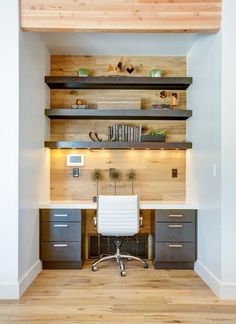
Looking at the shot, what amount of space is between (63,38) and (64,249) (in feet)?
8.27

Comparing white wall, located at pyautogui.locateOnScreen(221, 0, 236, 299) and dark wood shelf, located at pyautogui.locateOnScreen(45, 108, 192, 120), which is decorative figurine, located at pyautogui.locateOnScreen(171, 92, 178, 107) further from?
white wall, located at pyautogui.locateOnScreen(221, 0, 236, 299)

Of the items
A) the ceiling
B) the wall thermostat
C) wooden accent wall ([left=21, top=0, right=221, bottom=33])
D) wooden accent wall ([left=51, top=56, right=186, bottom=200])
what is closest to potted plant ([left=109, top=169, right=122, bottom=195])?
wooden accent wall ([left=51, top=56, right=186, bottom=200])

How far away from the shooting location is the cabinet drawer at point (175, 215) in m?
3.88

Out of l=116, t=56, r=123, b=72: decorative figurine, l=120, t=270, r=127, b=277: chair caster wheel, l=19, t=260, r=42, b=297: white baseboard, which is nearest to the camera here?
l=19, t=260, r=42, b=297: white baseboard

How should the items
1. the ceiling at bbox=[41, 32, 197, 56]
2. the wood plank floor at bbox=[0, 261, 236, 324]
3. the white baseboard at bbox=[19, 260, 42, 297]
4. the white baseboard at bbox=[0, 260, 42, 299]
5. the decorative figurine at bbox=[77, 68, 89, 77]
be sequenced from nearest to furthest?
1. the wood plank floor at bbox=[0, 261, 236, 324]
2. the white baseboard at bbox=[0, 260, 42, 299]
3. the white baseboard at bbox=[19, 260, 42, 297]
4. the ceiling at bbox=[41, 32, 197, 56]
5. the decorative figurine at bbox=[77, 68, 89, 77]

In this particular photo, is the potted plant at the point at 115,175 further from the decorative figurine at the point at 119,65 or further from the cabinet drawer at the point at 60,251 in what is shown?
the decorative figurine at the point at 119,65

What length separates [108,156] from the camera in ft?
14.7

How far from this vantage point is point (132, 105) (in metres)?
4.30

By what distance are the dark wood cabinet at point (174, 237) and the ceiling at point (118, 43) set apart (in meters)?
2.05

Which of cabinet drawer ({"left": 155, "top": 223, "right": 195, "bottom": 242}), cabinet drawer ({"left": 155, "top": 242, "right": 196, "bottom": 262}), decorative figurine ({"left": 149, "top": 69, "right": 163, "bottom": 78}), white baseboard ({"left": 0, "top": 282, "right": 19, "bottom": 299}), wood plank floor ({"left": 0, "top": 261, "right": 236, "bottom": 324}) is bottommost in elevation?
wood plank floor ({"left": 0, "top": 261, "right": 236, "bottom": 324})

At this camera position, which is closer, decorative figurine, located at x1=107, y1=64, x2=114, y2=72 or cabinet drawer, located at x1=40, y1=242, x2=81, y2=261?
cabinet drawer, located at x1=40, y1=242, x2=81, y2=261

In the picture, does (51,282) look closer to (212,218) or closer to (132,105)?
(212,218)

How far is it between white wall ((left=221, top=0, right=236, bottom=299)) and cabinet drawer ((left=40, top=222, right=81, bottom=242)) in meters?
1.72

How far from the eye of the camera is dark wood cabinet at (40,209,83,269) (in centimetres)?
387
